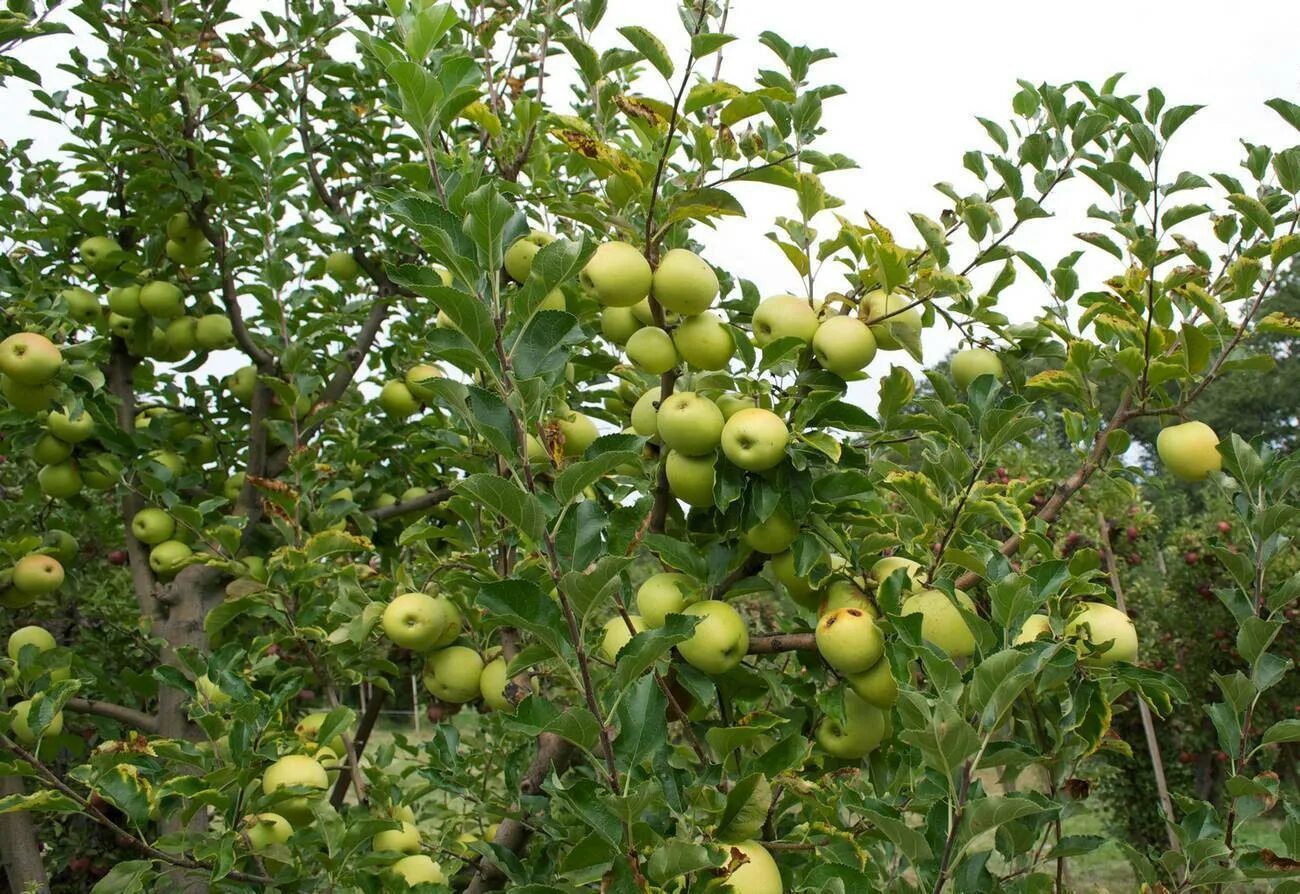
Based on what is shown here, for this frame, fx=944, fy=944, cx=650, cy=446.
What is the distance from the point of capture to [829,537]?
1.42 metres

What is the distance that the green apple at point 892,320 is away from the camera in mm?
1530

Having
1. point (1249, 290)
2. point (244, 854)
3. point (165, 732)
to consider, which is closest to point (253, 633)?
point (165, 732)

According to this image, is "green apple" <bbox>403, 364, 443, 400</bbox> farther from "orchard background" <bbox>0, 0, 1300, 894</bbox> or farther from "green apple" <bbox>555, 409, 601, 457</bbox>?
"green apple" <bbox>555, 409, 601, 457</bbox>

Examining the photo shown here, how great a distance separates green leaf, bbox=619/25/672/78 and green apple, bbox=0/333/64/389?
75.9 inches

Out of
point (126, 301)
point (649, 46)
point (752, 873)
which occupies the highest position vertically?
point (649, 46)

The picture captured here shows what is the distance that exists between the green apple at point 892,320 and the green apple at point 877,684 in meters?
0.52

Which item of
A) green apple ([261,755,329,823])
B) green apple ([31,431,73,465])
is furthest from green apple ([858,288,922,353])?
green apple ([31,431,73,465])

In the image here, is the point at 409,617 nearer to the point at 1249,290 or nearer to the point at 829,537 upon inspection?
the point at 829,537

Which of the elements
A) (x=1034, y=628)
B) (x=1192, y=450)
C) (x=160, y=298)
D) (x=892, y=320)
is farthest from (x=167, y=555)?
(x=1192, y=450)

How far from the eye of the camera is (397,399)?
10.3ft

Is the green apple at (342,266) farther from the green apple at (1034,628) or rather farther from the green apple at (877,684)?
the green apple at (1034,628)

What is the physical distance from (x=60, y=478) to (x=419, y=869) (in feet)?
5.68

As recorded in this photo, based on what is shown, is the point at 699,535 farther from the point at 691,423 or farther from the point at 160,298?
the point at 160,298

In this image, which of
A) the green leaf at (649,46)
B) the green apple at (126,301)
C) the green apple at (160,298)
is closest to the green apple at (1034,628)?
the green leaf at (649,46)
